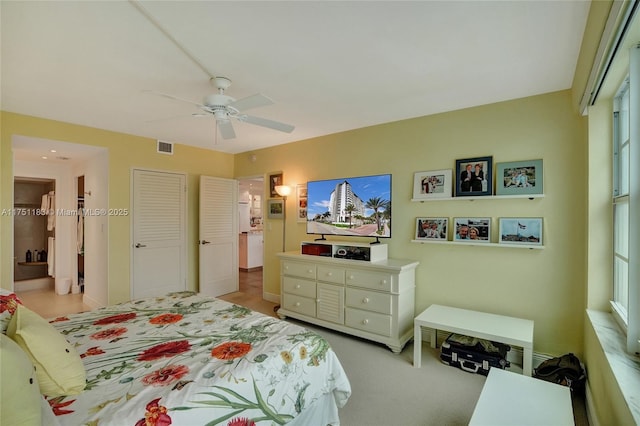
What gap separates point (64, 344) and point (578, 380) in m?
3.23

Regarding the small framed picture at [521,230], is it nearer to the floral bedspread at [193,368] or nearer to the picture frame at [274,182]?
the floral bedspread at [193,368]

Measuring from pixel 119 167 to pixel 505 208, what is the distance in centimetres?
458

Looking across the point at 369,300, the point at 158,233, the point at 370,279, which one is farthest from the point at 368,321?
the point at 158,233

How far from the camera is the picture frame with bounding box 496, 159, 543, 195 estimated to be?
263 centimetres

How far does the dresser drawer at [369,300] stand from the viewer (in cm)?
299

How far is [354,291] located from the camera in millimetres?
3215

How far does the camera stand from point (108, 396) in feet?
4.01

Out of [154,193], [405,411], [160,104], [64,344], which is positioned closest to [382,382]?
[405,411]

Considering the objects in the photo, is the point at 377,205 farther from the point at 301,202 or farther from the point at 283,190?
the point at 283,190

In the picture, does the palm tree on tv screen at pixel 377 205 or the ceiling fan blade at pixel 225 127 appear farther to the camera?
the palm tree on tv screen at pixel 377 205

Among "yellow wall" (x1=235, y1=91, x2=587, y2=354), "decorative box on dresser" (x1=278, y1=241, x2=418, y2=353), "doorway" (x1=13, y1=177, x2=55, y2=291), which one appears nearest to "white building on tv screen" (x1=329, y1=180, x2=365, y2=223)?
"yellow wall" (x1=235, y1=91, x2=587, y2=354)

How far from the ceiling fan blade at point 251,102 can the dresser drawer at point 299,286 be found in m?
2.14

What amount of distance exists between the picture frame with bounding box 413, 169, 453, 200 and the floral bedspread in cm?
200

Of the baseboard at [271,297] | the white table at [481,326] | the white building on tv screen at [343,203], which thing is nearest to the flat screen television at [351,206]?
the white building on tv screen at [343,203]
